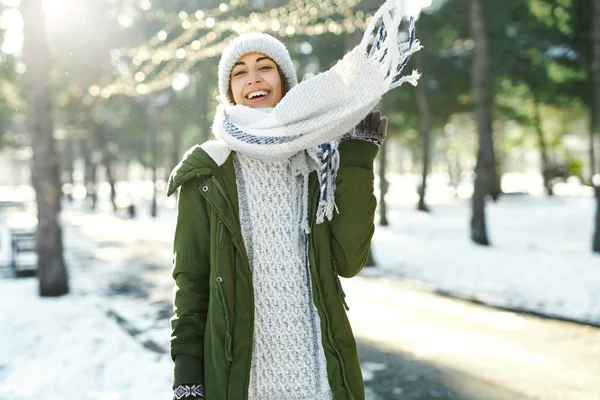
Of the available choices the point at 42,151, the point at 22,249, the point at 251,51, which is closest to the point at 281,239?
the point at 251,51

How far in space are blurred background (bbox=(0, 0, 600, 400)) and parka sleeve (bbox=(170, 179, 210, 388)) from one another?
80 centimetres

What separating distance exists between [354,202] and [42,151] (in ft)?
26.4

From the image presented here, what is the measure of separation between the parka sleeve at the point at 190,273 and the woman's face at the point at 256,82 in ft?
1.22

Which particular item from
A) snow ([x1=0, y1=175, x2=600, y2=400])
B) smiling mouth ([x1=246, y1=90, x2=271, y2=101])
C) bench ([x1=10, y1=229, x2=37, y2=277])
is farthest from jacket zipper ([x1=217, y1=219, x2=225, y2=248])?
bench ([x1=10, y1=229, x2=37, y2=277])

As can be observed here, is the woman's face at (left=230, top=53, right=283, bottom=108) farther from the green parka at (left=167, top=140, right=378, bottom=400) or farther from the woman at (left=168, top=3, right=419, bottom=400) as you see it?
the green parka at (left=167, top=140, right=378, bottom=400)

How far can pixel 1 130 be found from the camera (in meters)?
33.2

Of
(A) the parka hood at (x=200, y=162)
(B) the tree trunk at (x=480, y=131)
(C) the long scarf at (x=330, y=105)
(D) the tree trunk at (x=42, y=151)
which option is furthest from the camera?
(B) the tree trunk at (x=480, y=131)

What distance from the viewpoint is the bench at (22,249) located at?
10.5m

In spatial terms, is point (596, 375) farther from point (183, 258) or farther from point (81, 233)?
point (81, 233)

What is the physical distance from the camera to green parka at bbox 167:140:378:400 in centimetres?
174

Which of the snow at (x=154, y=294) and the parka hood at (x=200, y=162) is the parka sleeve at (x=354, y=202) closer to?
the parka hood at (x=200, y=162)

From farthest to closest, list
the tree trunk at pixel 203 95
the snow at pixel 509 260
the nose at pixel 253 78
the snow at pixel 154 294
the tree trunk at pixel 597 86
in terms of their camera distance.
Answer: the tree trunk at pixel 203 95
the tree trunk at pixel 597 86
the snow at pixel 509 260
the snow at pixel 154 294
the nose at pixel 253 78

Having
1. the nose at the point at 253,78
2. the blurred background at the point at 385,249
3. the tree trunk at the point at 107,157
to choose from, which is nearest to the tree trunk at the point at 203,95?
the blurred background at the point at 385,249

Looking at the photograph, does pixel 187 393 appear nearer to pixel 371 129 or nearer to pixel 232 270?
pixel 232 270
